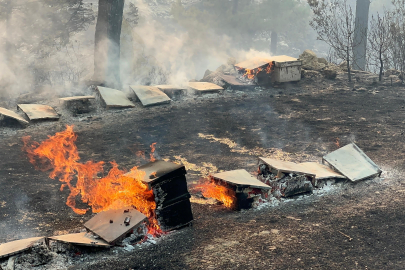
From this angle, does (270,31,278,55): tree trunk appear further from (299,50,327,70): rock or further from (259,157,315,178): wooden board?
(259,157,315,178): wooden board

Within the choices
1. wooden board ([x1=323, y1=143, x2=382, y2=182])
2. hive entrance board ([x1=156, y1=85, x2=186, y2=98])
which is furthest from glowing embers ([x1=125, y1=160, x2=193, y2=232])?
hive entrance board ([x1=156, y1=85, x2=186, y2=98])

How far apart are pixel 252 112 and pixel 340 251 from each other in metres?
6.71

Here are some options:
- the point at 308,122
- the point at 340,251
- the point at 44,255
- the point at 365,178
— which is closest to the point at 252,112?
the point at 308,122

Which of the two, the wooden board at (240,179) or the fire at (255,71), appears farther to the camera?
the fire at (255,71)

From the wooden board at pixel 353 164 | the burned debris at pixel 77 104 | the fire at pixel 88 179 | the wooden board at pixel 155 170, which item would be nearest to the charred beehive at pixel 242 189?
the wooden board at pixel 155 170

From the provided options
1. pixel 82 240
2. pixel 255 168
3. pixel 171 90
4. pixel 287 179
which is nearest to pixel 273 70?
pixel 171 90

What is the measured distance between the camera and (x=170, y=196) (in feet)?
17.6

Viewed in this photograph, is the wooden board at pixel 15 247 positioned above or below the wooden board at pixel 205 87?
below

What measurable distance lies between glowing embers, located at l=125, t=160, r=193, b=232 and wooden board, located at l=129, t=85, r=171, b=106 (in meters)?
6.15

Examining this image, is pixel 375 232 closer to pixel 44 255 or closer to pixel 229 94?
pixel 44 255

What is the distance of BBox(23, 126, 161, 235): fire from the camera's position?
17.6 feet

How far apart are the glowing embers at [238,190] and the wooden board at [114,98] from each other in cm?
558

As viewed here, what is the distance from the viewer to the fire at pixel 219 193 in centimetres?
614

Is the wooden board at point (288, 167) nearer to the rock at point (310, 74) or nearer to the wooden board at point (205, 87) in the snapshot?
the wooden board at point (205, 87)
